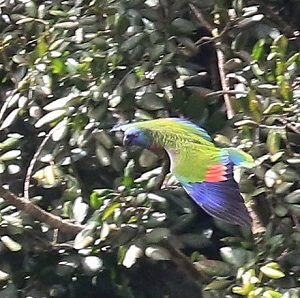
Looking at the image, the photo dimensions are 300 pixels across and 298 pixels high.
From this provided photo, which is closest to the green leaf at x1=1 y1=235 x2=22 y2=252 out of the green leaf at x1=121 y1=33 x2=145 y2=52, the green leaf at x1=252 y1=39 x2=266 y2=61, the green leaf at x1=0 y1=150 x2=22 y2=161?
the green leaf at x1=0 y1=150 x2=22 y2=161

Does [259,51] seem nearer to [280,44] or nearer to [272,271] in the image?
[280,44]

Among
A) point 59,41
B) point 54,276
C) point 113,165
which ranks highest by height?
point 59,41

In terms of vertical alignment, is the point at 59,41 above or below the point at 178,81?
above

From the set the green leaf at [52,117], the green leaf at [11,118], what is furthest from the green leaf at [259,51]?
the green leaf at [11,118]

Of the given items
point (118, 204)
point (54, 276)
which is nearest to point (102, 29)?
point (118, 204)

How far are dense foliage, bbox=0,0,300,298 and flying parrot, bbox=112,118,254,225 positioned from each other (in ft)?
0.85

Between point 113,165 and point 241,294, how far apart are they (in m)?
0.37

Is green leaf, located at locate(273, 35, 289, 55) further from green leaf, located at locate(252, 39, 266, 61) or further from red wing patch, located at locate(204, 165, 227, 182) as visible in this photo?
red wing patch, located at locate(204, 165, 227, 182)

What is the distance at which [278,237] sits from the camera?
1.37 meters

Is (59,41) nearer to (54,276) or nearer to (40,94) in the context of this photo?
(40,94)

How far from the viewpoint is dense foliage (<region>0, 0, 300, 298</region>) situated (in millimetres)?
1379

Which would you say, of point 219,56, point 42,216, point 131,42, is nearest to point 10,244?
point 42,216

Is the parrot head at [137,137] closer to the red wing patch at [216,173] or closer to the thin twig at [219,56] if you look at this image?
the red wing patch at [216,173]

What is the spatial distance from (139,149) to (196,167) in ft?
1.42
